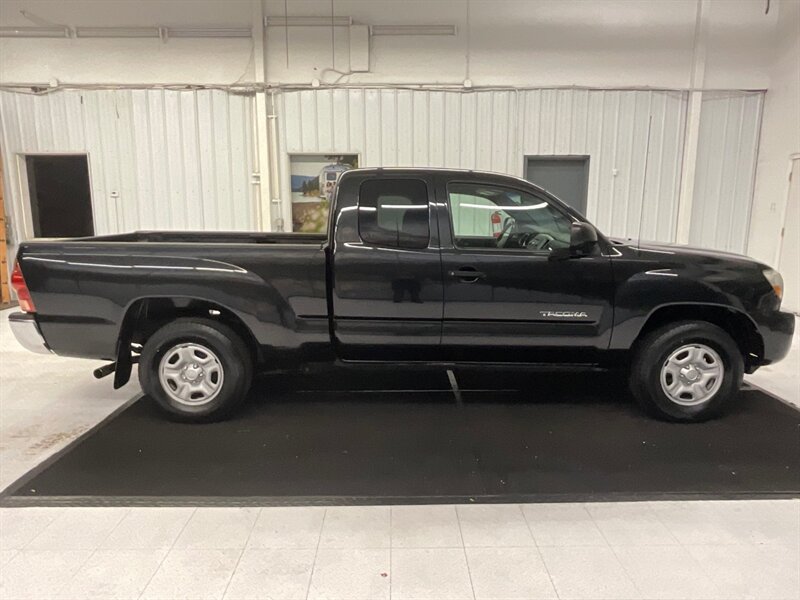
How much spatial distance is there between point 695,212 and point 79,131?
32.6 feet

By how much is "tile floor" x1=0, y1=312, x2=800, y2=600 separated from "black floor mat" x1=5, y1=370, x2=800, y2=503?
0.54 feet

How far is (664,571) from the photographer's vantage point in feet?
8.06

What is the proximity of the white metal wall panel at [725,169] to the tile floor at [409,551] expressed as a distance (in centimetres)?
690

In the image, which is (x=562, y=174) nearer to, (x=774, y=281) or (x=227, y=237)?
(x=774, y=281)

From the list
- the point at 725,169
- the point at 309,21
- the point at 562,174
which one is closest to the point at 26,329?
the point at 309,21

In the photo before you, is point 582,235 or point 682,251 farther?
point 682,251

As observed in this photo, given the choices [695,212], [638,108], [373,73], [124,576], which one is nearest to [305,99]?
[373,73]

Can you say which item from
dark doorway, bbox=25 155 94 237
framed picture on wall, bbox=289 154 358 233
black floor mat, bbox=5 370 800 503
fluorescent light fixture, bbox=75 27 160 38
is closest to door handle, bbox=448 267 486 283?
black floor mat, bbox=5 370 800 503

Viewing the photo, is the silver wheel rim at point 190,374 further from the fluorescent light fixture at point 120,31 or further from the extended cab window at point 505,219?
the fluorescent light fixture at point 120,31

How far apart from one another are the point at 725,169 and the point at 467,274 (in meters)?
6.98

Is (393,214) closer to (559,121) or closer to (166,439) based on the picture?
(166,439)

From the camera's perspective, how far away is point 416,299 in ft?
12.8

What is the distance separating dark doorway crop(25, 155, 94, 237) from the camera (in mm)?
8852

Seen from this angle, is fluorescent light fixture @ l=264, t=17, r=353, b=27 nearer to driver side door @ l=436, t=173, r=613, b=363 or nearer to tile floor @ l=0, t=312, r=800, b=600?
driver side door @ l=436, t=173, r=613, b=363
